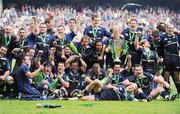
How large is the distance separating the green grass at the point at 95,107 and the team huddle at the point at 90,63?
0.53 meters

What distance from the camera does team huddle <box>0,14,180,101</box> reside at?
11.1 metres

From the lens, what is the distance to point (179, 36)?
12.3 meters

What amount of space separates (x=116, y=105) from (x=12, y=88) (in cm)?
230

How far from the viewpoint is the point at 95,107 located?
9.72 metres

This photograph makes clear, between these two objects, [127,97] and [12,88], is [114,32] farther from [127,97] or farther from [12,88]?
[12,88]

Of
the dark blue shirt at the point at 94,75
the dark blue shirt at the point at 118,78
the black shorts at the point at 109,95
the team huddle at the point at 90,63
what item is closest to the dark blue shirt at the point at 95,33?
the team huddle at the point at 90,63

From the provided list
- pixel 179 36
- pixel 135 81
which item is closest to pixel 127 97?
pixel 135 81

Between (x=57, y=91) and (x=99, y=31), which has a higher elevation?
(x=99, y=31)

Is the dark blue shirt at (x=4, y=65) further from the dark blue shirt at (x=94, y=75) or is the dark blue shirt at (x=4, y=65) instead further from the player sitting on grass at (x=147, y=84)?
the player sitting on grass at (x=147, y=84)

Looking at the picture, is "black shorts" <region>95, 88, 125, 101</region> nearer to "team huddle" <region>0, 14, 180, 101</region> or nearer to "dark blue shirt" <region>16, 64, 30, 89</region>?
"team huddle" <region>0, 14, 180, 101</region>

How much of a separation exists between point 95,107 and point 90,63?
2202 millimetres

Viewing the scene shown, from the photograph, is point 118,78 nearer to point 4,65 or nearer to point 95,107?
point 95,107

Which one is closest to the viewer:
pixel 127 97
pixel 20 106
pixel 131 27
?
pixel 20 106

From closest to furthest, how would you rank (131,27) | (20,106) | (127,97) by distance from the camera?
1. (20,106)
2. (127,97)
3. (131,27)
